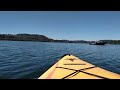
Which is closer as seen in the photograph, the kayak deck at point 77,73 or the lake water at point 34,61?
the kayak deck at point 77,73

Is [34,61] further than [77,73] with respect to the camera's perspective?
Yes

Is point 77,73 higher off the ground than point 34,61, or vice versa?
point 77,73

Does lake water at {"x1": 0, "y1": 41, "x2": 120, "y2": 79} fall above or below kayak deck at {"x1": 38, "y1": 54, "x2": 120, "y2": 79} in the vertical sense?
below

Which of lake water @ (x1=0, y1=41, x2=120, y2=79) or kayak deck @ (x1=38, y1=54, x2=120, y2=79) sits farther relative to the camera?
lake water @ (x1=0, y1=41, x2=120, y2=79)

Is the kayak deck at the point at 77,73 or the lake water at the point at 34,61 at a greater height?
the kayak deck at the point at 77,73
